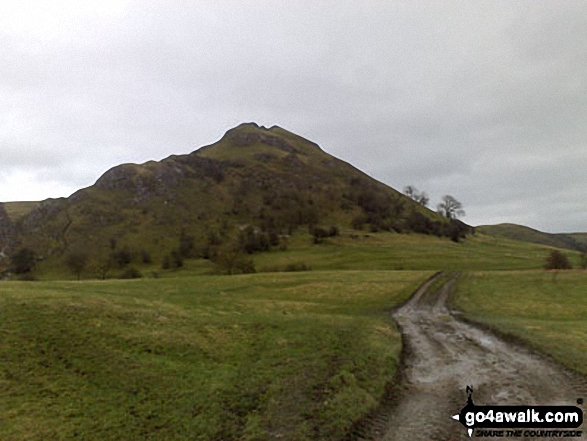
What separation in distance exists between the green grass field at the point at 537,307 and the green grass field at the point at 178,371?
9903mm

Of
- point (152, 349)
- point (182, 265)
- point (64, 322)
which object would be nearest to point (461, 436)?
point (152, 349)

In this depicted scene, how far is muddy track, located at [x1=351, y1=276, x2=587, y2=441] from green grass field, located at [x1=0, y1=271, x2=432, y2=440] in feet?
3.15

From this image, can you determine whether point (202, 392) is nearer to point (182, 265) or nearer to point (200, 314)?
point (200, 314)

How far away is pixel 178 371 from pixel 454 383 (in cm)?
1343

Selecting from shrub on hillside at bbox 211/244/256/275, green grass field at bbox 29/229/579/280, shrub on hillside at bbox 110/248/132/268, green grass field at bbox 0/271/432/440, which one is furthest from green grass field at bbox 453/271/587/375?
shrub on hillside at bbox 110/248/132/268

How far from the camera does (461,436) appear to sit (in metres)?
11.6

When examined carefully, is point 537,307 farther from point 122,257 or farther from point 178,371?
point 122,257

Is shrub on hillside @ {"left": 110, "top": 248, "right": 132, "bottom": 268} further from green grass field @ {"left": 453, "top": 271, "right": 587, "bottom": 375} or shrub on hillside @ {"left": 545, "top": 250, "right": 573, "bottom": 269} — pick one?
shrub on hillside @ {"left": 545, "top": 250, "right": 573, "bottom": 269}

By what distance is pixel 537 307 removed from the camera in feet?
142

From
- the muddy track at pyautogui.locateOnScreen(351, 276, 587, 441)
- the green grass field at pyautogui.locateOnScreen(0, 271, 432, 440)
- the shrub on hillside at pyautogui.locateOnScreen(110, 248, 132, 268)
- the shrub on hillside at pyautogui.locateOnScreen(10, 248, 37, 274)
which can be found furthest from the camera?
the shrub on hillside at pyautogui.locateOnScreen(110, 248, 132, 268)

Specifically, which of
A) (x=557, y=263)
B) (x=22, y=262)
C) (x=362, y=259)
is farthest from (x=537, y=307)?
(x=22, y=262)

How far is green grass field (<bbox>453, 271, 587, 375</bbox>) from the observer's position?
23.3 meters

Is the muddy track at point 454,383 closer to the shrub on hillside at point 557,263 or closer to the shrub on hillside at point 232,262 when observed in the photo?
the shrub on hillside at point 557,263

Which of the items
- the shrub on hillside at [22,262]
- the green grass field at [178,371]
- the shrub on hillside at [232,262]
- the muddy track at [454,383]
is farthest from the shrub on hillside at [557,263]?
the shrub on hillside at [22,262]
